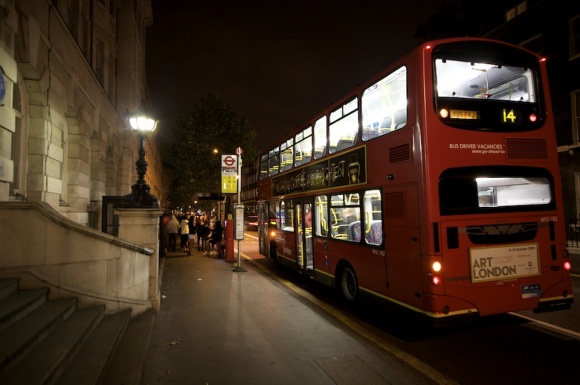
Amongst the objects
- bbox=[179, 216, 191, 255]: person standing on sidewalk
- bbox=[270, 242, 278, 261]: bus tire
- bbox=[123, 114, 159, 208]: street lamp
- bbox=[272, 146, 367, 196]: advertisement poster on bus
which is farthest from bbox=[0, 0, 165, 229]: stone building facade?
bbox=[270, 242, 278, 261]: bus tire

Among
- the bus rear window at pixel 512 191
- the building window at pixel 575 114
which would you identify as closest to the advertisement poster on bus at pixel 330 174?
the bus rear window at pixel 512 191

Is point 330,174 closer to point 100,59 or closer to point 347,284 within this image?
point 347,284

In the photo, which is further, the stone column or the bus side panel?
the bus side panel

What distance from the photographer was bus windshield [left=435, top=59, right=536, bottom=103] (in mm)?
5629

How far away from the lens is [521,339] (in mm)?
5652

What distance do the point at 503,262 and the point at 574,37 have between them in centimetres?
1824

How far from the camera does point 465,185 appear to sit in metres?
5.46

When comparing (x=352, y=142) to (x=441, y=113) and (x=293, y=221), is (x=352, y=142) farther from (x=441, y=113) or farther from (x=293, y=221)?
(x=293, y=221)

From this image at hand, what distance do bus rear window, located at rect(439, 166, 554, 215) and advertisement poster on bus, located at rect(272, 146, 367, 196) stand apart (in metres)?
1.82

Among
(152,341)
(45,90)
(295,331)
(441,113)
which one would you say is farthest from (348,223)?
(45,90)

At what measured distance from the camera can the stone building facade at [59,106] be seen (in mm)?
6878

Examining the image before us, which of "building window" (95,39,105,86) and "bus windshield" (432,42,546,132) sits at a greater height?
"building window" (95,39,105,86)

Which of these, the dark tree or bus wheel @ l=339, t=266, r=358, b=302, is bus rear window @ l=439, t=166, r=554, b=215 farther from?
the dark tree

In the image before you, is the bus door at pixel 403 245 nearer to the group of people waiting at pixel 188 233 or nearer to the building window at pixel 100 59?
the group of people waiting at pixel 188 233
